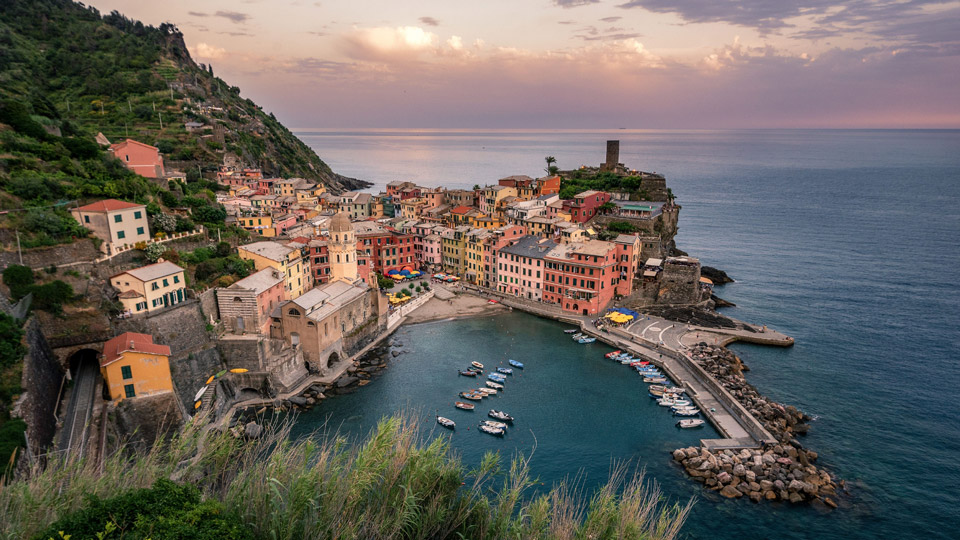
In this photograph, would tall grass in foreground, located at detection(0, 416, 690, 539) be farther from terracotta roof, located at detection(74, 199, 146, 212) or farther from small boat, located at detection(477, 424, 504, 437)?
terracotta roof, located at detection(74, 199, 146, 212)

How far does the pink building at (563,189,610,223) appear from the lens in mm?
75025

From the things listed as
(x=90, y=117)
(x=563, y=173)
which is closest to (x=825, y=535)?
(x=563, y=173)

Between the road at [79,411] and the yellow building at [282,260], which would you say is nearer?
the road at [79,411]

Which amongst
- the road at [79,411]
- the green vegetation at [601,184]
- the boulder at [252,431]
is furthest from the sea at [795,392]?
the green vegetation at [601,184]

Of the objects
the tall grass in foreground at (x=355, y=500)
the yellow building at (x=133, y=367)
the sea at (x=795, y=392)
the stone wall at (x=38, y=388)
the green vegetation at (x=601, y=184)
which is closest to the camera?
the tall grass in foreground at (x=355, y=500)

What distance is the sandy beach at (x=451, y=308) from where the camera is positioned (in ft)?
191

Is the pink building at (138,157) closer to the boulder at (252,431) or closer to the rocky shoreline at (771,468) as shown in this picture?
the boulder at (252,431)

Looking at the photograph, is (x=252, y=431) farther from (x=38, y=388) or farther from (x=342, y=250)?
(x=342, y=250)

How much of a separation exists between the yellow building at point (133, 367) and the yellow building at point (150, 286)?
376 cm

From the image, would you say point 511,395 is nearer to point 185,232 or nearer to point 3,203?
point 185,232

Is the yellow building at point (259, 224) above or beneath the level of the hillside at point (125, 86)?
beneath

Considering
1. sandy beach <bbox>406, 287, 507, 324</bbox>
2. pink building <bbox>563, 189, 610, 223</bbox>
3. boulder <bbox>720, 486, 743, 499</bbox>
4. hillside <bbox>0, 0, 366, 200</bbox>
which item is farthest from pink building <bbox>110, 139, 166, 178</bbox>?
boulder <bbox>720, 486, 743, 499</bbox>

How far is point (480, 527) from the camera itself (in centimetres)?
1681

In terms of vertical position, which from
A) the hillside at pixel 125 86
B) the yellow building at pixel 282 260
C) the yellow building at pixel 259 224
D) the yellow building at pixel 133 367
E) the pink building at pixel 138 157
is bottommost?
the yellow building at pixel 133 367
